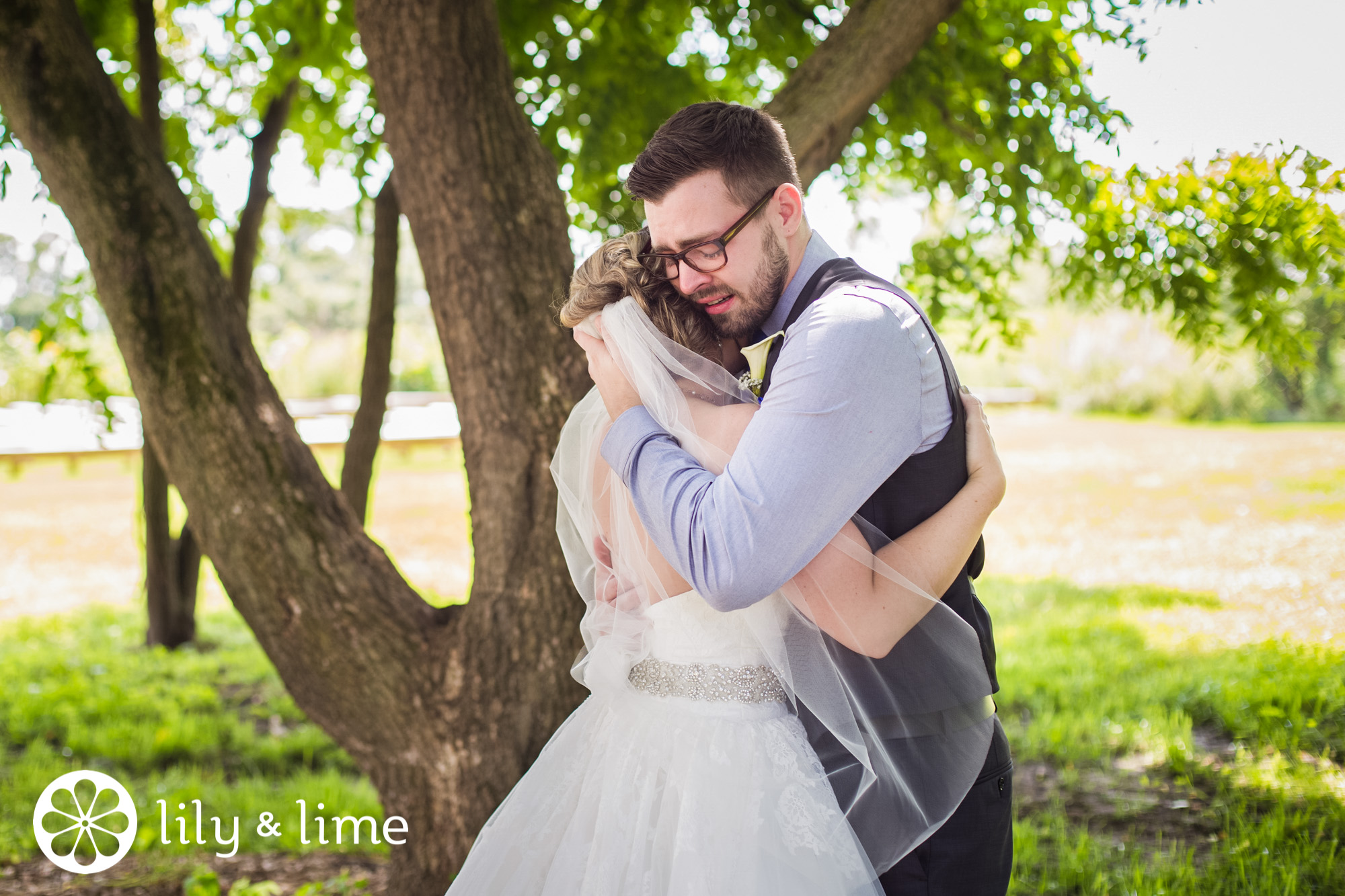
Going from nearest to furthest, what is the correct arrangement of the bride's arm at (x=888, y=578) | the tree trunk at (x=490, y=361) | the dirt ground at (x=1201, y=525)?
1. the bride's arm at (x=888, y=578)
2. the tree trunk at (x=490, y=361)
3. the dirt ground at (x=1201, y=525)

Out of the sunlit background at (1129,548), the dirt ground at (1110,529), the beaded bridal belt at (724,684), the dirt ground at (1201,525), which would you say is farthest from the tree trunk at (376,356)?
the dirt ground at (1201,525)

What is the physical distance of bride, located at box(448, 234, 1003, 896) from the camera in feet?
5.06

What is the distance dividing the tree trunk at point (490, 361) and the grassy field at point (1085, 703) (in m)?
1.09

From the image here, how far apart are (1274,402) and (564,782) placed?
22.3m

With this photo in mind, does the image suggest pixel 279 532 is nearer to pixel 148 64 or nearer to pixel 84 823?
pixel 84 823

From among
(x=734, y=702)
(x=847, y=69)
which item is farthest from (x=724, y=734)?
(x=847, y=69)

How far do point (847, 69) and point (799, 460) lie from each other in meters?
1.88

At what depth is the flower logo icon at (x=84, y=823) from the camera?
347 centimetres

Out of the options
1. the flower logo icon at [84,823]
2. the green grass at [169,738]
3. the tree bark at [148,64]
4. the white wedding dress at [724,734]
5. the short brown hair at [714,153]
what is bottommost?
the green grass at [169,738]

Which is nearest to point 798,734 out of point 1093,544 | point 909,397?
point 909,397

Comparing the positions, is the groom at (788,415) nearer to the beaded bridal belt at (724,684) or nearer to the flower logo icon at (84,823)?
the beaded bridal belt at (724,684)

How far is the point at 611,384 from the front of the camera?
1.67 metres

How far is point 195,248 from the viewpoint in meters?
2.77

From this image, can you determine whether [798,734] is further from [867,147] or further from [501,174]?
[867,147]
